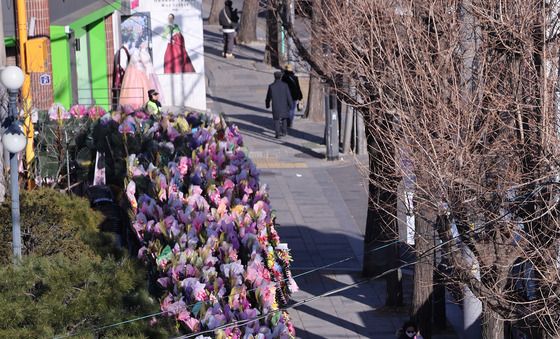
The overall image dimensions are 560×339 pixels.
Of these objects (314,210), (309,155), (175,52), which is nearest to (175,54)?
(175,52)

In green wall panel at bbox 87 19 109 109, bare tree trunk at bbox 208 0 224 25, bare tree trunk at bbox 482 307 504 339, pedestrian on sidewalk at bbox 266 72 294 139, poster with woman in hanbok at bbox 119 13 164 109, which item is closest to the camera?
bare tree trunk at bbox 482 307 504 339

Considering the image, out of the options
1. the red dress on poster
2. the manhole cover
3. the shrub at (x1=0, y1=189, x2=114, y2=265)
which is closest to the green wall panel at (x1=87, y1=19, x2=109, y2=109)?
the red dress on poster

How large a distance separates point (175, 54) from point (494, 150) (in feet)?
60.9

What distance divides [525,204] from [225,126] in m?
8.62

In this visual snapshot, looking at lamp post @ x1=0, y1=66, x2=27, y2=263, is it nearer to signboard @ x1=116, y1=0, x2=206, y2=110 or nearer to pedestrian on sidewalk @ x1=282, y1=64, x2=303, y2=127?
pedestrian on sidewalk @ x1=282, y1=64, x2=303, y2=127

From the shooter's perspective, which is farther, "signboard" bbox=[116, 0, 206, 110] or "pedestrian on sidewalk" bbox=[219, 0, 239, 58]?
"pedestrian on sidewalk" bbox=[219, 0, 239, 58]

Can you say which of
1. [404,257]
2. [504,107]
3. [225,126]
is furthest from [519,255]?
[225,126]

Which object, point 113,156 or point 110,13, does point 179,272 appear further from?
point 110,13

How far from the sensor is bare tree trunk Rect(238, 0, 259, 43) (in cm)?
3777

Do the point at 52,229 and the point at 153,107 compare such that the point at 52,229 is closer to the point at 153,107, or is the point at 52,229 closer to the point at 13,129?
the point at 13,129

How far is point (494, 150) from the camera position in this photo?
984 cm

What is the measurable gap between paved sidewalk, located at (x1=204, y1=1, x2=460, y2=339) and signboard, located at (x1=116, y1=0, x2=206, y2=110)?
162 cm

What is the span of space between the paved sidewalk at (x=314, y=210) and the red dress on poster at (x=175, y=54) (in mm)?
1914

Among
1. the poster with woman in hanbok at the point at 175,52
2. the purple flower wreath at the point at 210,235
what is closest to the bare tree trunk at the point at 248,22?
the poster with woman in hanbok at the point at 175,52
